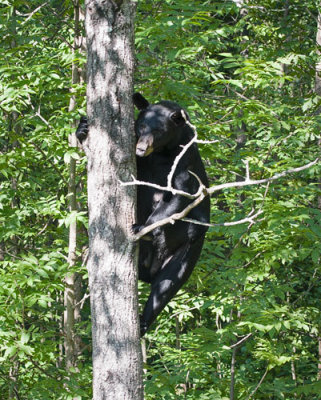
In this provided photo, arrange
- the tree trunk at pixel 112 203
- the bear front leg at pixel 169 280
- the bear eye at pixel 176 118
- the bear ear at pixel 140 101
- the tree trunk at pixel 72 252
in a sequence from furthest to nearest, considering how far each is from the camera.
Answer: the tree trunk at pixel 72 252 < the bear eye at pixel 176 118 < the bear ear at pixel 140 101 < the bear front leg at pixel 169 280 < the tree trunk at pixel 112 203

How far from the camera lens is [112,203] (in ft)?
8.85

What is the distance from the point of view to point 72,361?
5.62 m

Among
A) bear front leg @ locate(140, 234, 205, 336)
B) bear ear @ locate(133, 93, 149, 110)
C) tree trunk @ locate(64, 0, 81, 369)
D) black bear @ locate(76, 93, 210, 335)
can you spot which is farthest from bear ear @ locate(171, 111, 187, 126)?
tree trunk @ locate(64, 0, 81, 369)

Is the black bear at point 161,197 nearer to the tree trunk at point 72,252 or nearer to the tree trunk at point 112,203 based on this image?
the tree trunk at point 112,203

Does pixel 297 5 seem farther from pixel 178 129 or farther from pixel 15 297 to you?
pixel 15 297

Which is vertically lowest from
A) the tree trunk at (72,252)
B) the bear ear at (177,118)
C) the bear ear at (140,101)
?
the tree trunk at (72,252)

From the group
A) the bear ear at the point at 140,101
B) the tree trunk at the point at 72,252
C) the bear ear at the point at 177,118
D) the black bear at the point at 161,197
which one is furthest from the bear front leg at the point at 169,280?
the tree trunk at the point at 72,252

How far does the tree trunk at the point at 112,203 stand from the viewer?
263cm

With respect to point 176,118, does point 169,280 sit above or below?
below

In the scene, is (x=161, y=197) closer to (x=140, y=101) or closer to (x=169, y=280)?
(x=169, y=280)

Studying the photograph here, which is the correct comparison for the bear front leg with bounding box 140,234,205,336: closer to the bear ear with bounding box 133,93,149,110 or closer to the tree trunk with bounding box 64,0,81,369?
the bear ear with bounding box 133,93,149,110

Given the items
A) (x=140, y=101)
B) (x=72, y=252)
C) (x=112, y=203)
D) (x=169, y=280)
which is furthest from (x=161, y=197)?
(x=72, y=252)

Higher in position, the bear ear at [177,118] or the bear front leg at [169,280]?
→ the bear ear at [177,118]

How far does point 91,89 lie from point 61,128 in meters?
2.09
